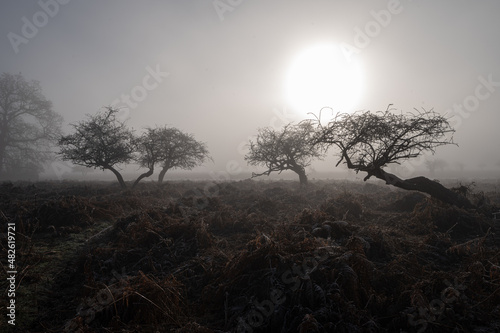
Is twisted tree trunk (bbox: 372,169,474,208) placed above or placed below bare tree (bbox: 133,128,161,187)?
below

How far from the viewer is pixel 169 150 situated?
2767 cm

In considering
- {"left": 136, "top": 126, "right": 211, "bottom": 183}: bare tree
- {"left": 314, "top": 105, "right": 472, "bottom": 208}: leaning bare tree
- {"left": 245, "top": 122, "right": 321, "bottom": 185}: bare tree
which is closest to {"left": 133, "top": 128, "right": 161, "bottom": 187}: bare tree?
{"left": 136, "top": 126, "right": 211, "bottom": 183}: bare tree

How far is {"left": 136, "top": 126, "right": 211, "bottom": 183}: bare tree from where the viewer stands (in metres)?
24.8

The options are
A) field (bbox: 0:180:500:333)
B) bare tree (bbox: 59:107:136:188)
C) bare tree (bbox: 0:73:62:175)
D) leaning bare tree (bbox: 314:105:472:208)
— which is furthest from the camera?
bare tree (bbox: 0:73:62:175)

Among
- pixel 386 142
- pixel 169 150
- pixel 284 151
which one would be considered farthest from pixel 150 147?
pixel 386 142

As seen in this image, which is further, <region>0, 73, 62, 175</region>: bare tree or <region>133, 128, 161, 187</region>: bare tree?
<region>0, 73, 62, 175</region>: bare tree

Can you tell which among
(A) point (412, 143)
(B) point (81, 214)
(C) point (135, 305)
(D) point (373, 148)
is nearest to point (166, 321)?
(C) point (135, 305)

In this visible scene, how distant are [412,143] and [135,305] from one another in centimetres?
1201

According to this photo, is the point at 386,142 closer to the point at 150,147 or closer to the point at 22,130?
the point at 150,147

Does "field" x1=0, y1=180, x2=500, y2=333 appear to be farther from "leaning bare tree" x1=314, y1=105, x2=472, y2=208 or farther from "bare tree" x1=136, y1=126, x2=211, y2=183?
"bare tree" x1=136, y1=126, x2=211, y2=183

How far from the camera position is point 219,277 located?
17.1ft

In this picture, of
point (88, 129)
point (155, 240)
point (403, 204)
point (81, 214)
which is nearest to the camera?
point (155, 240)

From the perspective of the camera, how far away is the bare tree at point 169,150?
24.8 m

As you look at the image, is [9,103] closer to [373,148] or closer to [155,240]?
Answer: [155,240]
